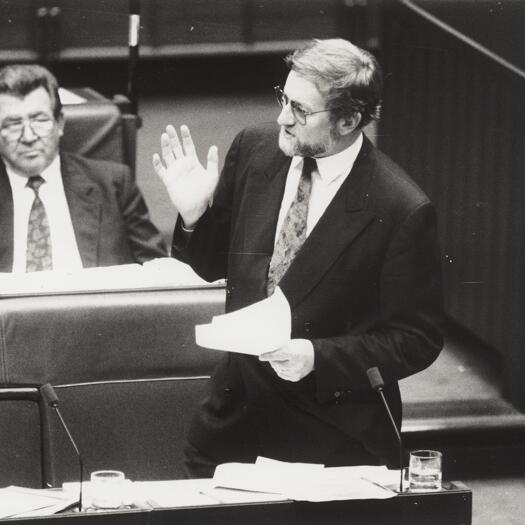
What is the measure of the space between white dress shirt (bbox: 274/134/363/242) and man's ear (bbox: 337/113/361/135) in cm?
4

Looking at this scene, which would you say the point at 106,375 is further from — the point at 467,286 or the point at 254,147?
the point at 467,286

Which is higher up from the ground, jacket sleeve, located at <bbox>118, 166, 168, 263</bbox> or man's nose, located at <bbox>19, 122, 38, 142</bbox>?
man's nose, located at <bbox>19, 122, 38, 142</bbox>

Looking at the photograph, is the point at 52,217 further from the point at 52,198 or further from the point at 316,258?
the point at 316,258

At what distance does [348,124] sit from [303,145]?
11 cm

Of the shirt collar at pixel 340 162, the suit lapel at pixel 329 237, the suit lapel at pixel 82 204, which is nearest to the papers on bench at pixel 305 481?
the suit lapel at pixel 329 237

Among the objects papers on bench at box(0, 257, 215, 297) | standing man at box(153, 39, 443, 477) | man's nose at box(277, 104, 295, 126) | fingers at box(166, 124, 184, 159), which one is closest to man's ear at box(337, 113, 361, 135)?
standing man at box(153, 39, 443, 477)

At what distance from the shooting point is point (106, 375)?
318 centimetres

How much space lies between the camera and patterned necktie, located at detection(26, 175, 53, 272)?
11.5 feet

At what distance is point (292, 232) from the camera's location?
293cm

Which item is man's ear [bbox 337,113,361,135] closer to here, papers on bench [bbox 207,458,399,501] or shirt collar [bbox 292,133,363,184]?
shirt collar [bbox 292,133,363,184]

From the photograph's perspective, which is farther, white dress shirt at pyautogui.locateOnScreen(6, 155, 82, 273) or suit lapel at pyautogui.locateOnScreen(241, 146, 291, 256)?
white dress shirt at pyautogui.locateOnScreen(6, 155, 82, 273)

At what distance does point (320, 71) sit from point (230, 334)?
2.10 ft

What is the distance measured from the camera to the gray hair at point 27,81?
11.3 feet

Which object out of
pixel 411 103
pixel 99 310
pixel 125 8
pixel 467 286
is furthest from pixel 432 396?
pixel 125 8
